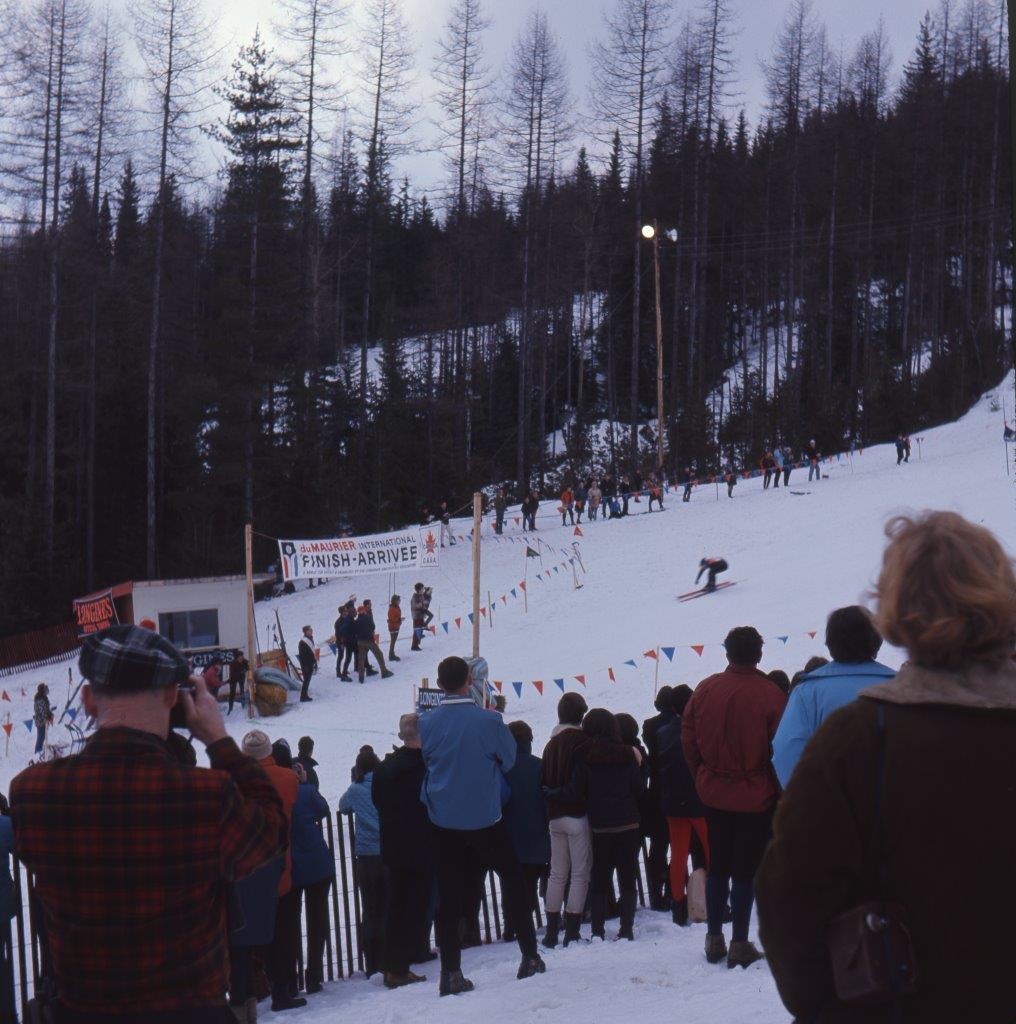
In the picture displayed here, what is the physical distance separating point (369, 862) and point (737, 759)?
→ 9.53 ft

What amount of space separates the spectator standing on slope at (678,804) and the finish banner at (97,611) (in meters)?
18.7

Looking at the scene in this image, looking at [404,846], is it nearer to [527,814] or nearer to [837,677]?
[527,814]

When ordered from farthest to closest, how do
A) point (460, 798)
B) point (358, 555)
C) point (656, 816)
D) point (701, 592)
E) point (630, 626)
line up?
point (701, 592), point (630, 626), point (358, 555), point (656, 816), point (460, 798)

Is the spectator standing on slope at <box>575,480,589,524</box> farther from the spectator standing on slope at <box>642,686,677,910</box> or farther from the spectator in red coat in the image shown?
the spectator in red coat

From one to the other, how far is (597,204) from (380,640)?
38762 mm

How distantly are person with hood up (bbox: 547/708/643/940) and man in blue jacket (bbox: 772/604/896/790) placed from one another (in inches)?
92.0

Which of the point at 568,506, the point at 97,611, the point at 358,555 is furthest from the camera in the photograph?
the point at 568,506

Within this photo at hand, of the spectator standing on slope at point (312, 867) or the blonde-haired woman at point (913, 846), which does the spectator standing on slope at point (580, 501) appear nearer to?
the spectator standing on slope at point (312, 867)

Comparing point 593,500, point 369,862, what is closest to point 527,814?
point 369,862

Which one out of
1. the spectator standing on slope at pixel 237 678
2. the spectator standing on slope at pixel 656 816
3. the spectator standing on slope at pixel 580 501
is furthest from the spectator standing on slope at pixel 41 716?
the spectator standing on slope at pixel 580 501

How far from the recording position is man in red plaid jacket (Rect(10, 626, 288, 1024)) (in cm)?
249

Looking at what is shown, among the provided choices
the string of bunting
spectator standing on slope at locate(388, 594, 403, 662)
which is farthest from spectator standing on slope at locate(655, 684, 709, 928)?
spectator standing on slope at locate(388, 594, 403, 662)

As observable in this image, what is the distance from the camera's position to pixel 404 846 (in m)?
5.97

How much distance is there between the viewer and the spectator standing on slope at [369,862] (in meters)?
6.88
